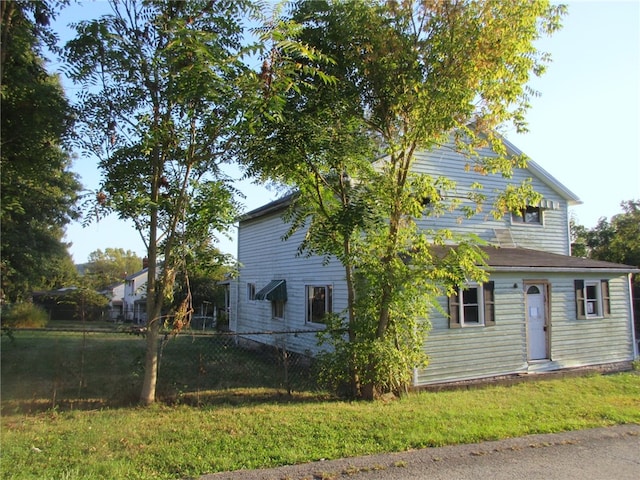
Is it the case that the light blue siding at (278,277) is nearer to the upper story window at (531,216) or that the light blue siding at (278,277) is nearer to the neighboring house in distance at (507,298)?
the neighboring house in distance at (507,298)

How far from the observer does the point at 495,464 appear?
5176 millimetres

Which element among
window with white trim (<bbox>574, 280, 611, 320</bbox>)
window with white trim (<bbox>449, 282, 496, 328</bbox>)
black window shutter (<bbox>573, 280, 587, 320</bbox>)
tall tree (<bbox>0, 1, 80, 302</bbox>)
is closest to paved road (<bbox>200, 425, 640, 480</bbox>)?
window with white trim (<bbox>449, 282, 496, 328</bbox>)

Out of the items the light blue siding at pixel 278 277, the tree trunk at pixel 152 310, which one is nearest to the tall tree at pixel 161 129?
the tree trunk at pixel 152 310

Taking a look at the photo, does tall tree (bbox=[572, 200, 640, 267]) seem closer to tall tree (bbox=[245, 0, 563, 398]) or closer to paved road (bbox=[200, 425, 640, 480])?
tall tree (bbox=[245, 0, 563, 398])

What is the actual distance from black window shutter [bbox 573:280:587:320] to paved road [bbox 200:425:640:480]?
697 centimetres

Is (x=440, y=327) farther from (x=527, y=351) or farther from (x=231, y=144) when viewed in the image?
(x=231, y=144)

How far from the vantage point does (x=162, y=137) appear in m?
7.10

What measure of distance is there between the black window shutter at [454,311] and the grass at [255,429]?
79.8 inches

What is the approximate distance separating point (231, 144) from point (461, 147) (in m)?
4.55

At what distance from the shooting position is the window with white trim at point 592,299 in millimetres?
12500

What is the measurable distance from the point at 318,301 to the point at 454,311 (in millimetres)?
3973

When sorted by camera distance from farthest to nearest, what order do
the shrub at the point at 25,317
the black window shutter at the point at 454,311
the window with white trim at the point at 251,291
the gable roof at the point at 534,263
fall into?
1. the shrub at the point at 25,317
2. the window with white trim at the point at 251,291
3. the gable roof at the point at 534,263
4. the black window shutter at the point at 454,311

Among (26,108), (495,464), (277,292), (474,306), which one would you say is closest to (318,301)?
(277,292)

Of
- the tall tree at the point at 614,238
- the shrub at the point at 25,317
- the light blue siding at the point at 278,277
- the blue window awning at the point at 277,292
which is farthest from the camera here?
the tall tree at the point at 614,238
